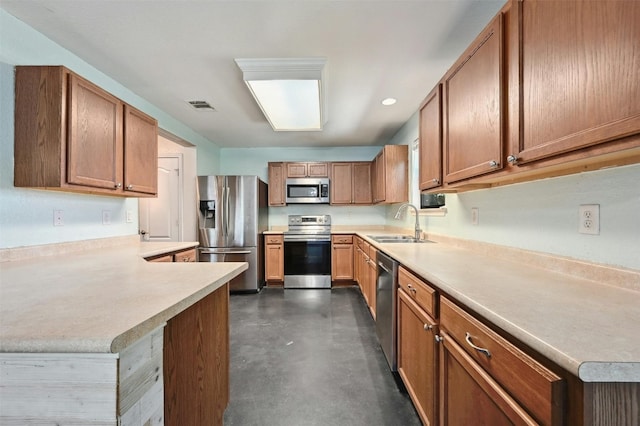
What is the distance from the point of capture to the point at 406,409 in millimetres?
1578

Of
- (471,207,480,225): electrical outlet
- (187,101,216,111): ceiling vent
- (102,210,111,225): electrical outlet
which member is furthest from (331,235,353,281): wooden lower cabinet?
(102,210,111,225): electrical outlet

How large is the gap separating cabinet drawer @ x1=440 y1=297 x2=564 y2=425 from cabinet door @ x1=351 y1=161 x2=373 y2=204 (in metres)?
3.52

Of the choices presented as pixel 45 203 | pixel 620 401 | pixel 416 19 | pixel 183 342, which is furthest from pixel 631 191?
pixel 45 203

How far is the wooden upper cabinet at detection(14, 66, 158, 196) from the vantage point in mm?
1586

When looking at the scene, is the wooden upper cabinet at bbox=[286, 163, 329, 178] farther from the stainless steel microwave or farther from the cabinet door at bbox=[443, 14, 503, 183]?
the cabinet door at bbox=[443, 14, 503, 183]

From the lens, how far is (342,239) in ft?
13.5

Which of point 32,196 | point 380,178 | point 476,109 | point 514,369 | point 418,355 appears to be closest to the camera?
point 514,369

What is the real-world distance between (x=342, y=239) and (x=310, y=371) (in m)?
2.33

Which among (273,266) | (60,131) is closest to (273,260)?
(273,266)

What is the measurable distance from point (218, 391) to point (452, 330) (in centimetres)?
116

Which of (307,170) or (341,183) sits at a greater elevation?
(307,170)

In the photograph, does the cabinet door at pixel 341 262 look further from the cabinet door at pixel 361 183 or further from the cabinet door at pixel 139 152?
the cabinet door at pixel 139 152

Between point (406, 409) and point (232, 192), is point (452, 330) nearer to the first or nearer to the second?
point (406, 409)

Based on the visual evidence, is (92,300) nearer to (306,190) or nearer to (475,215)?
(475,215)
